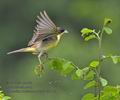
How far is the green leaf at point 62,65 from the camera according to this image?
468 cm

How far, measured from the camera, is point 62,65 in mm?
4746

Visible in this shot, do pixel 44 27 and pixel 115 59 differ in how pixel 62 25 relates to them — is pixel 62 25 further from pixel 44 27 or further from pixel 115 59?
pixel 115 59

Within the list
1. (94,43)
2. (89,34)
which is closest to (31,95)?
(94,43)

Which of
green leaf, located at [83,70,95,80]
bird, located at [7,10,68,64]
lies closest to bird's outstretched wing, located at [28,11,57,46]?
bird, located at [7,10,68,64]

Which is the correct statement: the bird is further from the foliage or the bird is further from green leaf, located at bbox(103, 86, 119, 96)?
green leaf, located at bbox(103, 86, 119, 96)

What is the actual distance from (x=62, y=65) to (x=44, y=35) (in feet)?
4.23

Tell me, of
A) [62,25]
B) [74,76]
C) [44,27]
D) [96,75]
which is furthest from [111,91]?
[62,25]

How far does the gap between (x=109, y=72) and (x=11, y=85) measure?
13.8 metres

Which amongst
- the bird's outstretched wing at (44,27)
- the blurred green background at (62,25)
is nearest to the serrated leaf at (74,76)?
the bird's outstretched wing at (44,27)

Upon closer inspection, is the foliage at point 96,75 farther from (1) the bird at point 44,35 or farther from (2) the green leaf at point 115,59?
(1) the bird at point 44,35

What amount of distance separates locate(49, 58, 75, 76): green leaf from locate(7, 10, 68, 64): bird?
0.85 meters

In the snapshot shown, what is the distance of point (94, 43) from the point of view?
22641mm

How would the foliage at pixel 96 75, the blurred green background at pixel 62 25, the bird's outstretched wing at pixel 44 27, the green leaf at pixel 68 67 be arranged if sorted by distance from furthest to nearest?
the blurred green background at pixel 62 25, the bird's outstretched wing at pixel 44 27, the green leaf at pixel 68 67, the foliage at pixel 96 75

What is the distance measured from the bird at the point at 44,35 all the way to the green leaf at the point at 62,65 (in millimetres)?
851
